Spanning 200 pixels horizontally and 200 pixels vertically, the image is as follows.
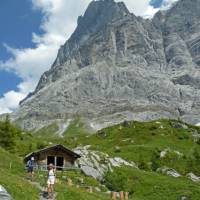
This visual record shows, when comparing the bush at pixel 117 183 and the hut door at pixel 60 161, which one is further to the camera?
the hut door at pixel 60 161

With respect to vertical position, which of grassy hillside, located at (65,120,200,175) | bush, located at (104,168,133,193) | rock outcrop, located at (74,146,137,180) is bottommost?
bush, located at (104,168,133,193)

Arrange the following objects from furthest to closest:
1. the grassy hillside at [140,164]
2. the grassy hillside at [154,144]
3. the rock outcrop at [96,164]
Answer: the grassy hillside at [154,144] < the rock outcrop at [96,164] < the grassy hillside at [140,164]

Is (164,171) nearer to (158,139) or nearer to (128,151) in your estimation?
(128,151)

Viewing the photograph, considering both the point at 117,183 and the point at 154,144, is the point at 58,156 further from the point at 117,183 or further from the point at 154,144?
the point at 154,144

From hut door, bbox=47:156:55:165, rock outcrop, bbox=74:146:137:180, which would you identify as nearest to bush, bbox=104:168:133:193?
rock outcrop, bbox=74:146:137:180

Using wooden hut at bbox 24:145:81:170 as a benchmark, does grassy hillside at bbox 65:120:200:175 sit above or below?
above

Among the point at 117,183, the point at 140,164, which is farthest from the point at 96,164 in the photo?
the point at 140,164

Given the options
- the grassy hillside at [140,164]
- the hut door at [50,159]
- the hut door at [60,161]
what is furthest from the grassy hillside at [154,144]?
the hut door at [50,159]

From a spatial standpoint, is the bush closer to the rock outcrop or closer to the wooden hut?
the rock outcrop

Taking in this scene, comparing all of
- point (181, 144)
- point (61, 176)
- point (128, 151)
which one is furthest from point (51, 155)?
point (181, 144)

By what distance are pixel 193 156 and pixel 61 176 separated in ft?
187

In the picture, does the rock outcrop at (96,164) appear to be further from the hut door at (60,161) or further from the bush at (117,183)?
the bush at (117,183)

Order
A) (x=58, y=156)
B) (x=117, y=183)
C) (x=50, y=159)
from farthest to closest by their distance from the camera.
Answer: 1. (x=50, y=159)
2. (x=58, y=156)
3. (x=117, y=183)

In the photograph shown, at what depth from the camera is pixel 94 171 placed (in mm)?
86188
